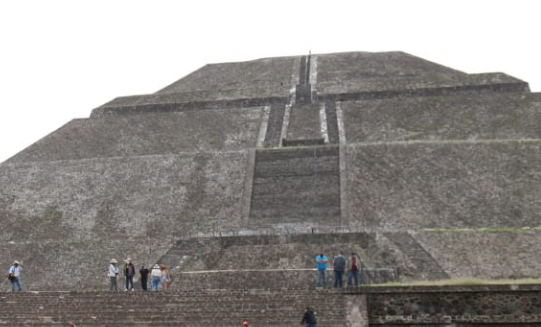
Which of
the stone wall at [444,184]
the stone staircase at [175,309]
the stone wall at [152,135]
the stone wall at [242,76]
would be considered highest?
the stone wall at [242,76]

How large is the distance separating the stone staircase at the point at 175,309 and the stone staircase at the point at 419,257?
5.41m

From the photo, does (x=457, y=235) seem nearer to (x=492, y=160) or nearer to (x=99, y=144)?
(x=492, y=160)

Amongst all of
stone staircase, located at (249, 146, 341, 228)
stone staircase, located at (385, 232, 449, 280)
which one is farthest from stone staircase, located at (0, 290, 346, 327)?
stone staircase, located at (249, 146, 341, 228)

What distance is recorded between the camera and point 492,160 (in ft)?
85.4

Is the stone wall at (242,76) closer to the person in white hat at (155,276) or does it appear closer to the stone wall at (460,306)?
the person in white hat at (155,276)

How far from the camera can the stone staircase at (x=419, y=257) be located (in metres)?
18.6

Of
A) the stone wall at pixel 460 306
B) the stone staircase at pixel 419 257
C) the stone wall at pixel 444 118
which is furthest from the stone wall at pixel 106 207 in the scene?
the stone wall at pixel 460 306

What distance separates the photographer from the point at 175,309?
14375mm

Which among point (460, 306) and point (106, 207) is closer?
point (460, 306)

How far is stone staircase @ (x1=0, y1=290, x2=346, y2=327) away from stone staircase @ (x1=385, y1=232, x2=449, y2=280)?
17.7 ft

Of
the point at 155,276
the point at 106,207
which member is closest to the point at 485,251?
the point at 155,276

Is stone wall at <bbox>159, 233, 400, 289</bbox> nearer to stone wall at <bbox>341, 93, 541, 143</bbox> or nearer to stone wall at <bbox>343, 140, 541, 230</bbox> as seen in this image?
stone wall at <bbox>343, 140, 541, 230</bbox>

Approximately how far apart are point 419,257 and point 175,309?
8.19 metres

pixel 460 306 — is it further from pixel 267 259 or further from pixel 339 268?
pixel 267 259
